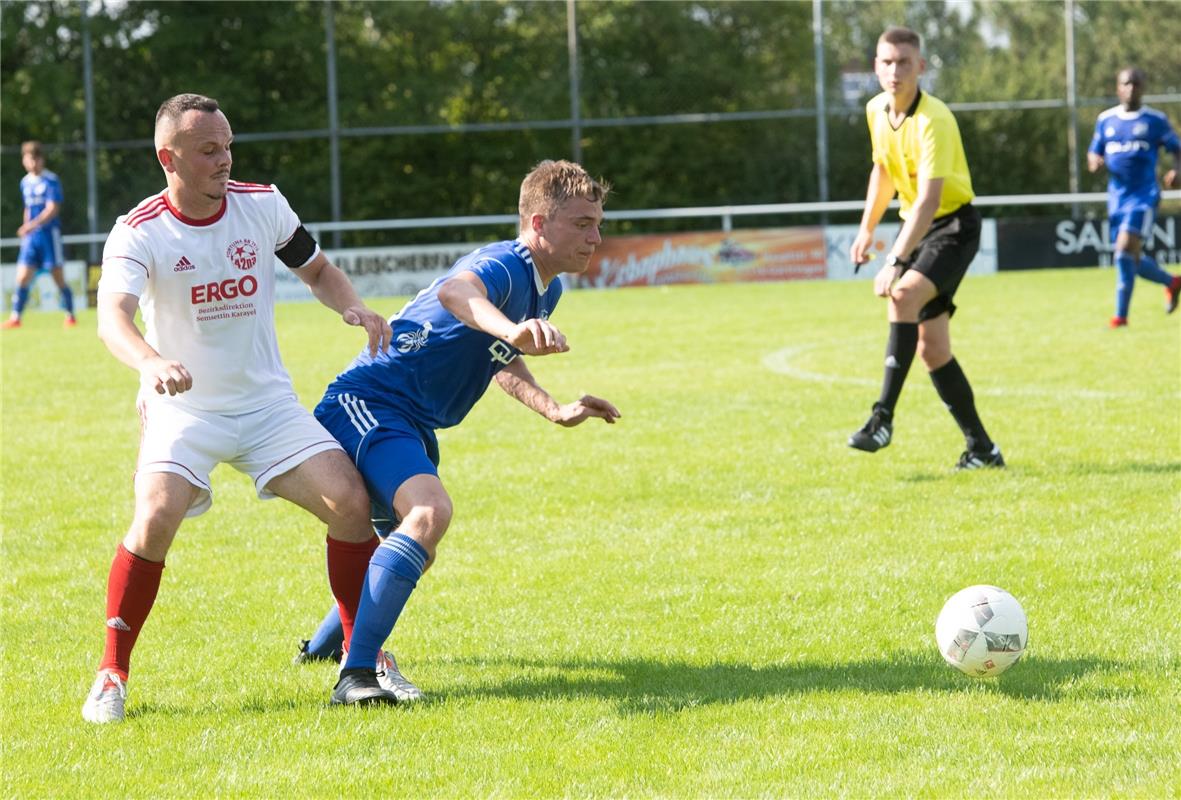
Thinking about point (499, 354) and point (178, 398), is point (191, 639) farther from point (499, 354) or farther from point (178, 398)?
point (499, 354)

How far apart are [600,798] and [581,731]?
0.52 metres

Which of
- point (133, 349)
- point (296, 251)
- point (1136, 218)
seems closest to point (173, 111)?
point (296, 251)

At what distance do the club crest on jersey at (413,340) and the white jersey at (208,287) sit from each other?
0.39 m

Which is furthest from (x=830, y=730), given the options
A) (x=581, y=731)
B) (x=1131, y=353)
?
(x=1131, y=353)

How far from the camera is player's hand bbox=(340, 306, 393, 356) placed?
4422 mm

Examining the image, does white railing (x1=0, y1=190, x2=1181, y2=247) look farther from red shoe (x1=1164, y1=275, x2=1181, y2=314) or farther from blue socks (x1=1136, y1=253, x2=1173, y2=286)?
blue socks (x1=1136, y1=253, x2=1173, y2=286)

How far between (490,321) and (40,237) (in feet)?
56.7

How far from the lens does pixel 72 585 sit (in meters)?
5.93

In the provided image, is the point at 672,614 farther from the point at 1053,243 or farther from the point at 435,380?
the point at 1053,243

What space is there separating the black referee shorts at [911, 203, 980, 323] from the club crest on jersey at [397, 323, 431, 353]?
12.6 ft

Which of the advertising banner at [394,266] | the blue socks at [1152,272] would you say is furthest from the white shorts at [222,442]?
the advertising banner at [394,266]

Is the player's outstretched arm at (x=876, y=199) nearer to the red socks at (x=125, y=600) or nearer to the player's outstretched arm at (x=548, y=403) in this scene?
the player's outstretched arm at (x=548, y=403)

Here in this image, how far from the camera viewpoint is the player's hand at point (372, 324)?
14.5ft

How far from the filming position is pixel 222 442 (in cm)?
442
